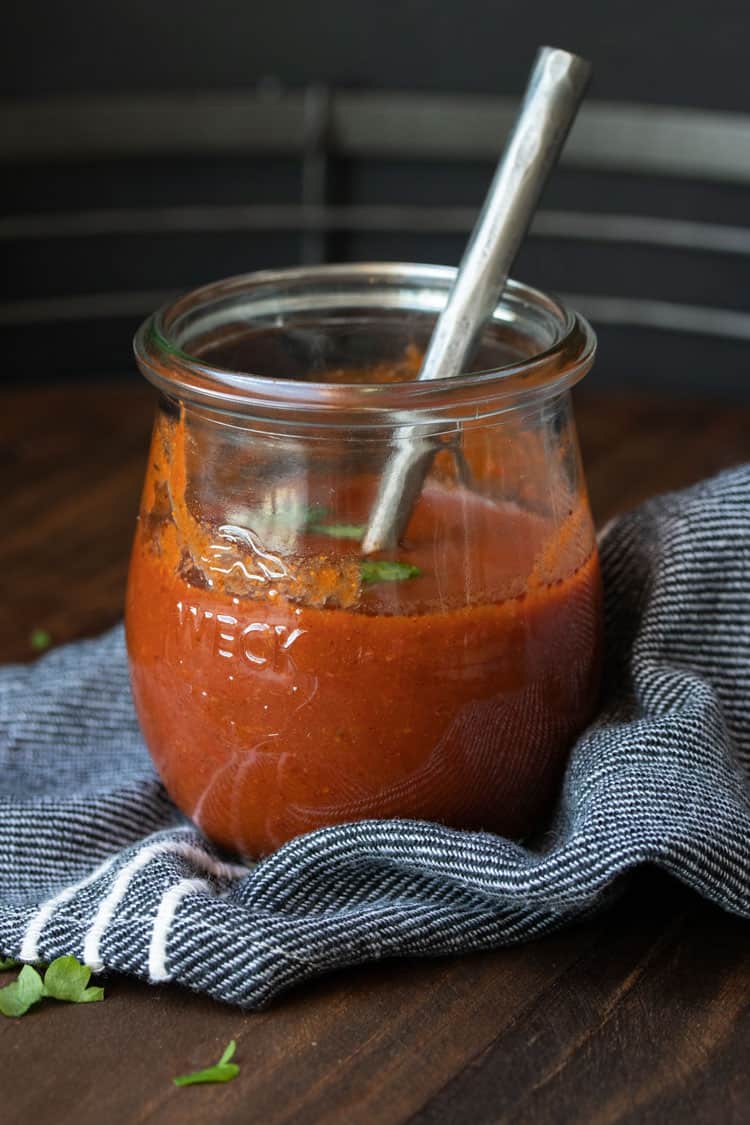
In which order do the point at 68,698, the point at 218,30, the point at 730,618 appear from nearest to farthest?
the point at 730,618 → the point at 68,698 → the point at 218,30

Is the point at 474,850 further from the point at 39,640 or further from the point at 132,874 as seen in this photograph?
the point at 39,640

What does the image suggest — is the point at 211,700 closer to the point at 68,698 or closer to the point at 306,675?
the point at 306,675

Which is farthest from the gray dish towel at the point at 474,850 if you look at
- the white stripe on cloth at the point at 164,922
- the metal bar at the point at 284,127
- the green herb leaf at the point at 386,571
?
the metal bar at the point at 284,127

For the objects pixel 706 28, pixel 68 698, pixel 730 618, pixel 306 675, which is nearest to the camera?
pixel 306 675

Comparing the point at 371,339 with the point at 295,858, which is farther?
the point at 371,339

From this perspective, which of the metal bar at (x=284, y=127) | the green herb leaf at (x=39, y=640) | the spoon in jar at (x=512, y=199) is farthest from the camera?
the metal bar at (x=284, y=127)

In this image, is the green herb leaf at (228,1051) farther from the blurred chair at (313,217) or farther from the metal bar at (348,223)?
the metal bar at (348,223)

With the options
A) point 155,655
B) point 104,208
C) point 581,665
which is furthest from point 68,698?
point 104,208

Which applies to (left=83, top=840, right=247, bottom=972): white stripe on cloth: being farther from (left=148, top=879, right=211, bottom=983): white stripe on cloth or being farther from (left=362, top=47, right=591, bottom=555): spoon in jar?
(left=362, top=47, right=591, bottom=555): spoon in jar

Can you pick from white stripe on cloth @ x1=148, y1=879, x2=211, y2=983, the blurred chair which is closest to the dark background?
the blurred chair
